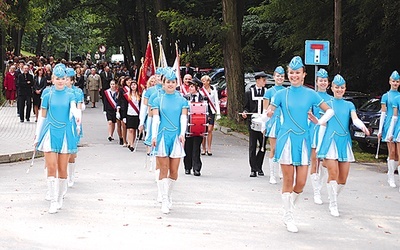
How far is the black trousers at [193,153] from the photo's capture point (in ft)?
46.9

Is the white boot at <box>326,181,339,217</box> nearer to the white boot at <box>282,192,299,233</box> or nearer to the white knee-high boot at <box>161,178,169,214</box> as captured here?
the white boot at <box>282,192,299,233</box>

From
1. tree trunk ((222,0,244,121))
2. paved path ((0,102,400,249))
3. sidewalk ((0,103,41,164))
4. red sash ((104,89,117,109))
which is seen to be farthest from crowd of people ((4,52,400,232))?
tree trunk ((222,0,244,121))

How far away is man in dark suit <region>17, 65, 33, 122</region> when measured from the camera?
84.2 feet

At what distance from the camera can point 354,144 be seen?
74.7ft

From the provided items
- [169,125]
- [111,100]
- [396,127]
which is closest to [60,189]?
[169,125]

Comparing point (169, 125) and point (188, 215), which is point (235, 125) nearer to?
point (169, 125)

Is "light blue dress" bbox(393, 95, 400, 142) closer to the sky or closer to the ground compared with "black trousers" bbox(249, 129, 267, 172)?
closer to the sky

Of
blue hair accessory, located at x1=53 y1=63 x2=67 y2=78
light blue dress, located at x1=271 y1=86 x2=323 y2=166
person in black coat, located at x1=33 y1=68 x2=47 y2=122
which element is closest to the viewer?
light blue dress, located at x1=271 y1=86 x2=323 y2=166

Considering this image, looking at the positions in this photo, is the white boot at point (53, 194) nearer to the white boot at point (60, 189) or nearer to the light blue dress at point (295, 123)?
the white boot at point (60, 189)

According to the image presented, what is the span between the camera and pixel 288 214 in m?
9.38

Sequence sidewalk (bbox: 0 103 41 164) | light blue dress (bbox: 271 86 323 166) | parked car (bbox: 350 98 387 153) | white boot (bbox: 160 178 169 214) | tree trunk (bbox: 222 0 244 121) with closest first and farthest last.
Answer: light blue dress (bbox: 271 86 323 166)
white boot (bbox: 160 178 169 214)
sidewalk (bbox: 0 103 41 164)
parked car (bbox: 350 98 387 153)
tree trunk (bbox: 222 0 244 121)

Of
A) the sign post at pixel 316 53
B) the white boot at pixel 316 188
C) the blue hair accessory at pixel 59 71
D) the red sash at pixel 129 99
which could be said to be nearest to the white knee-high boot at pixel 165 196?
the blue hair accessory at pixel 59 71

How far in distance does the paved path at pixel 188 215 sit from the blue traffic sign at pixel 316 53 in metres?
5.76

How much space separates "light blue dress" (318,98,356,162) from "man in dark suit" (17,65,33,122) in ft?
54.3
